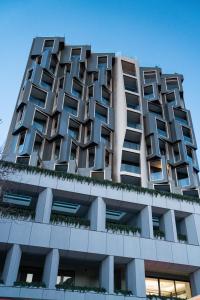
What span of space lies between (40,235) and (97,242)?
4.21 m

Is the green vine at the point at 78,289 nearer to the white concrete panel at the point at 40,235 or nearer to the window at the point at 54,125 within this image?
the white concrete panel at the point at 40,235

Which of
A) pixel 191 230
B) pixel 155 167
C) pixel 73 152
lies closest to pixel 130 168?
pixel 155 167

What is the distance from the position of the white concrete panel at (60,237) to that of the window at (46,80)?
76.3 ft

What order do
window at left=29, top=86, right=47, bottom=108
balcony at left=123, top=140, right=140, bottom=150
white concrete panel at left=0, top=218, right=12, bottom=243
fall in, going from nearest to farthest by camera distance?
white concrete panel at left=0, top=218, right=12, bottom=243 < window at left=29, top=86, right=47, bottom=108 < balcony at left=123, top=140, right=140, bottom=150

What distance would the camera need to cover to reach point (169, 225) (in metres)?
24.0

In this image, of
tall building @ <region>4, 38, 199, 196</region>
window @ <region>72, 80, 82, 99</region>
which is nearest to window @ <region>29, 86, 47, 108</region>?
tall building @ <region>4, 38, 199, 196</region>

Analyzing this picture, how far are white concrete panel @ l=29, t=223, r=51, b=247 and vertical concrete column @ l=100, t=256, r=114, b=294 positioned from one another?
14.7ft

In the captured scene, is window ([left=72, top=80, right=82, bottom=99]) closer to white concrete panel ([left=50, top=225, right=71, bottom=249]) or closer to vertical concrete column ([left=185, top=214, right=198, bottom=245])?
vertical concrete column ([left=185, top=214, right=198, bottom=245])

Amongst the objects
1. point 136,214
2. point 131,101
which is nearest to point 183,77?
point 131,101

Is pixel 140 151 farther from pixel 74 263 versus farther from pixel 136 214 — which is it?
pixel 74 263

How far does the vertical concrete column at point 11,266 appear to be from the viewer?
57.4ft

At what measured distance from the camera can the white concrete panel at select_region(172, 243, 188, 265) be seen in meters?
22.0

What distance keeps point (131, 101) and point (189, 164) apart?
41.1 feet

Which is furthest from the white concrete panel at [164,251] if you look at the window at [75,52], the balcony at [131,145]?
the window at [75,52]
